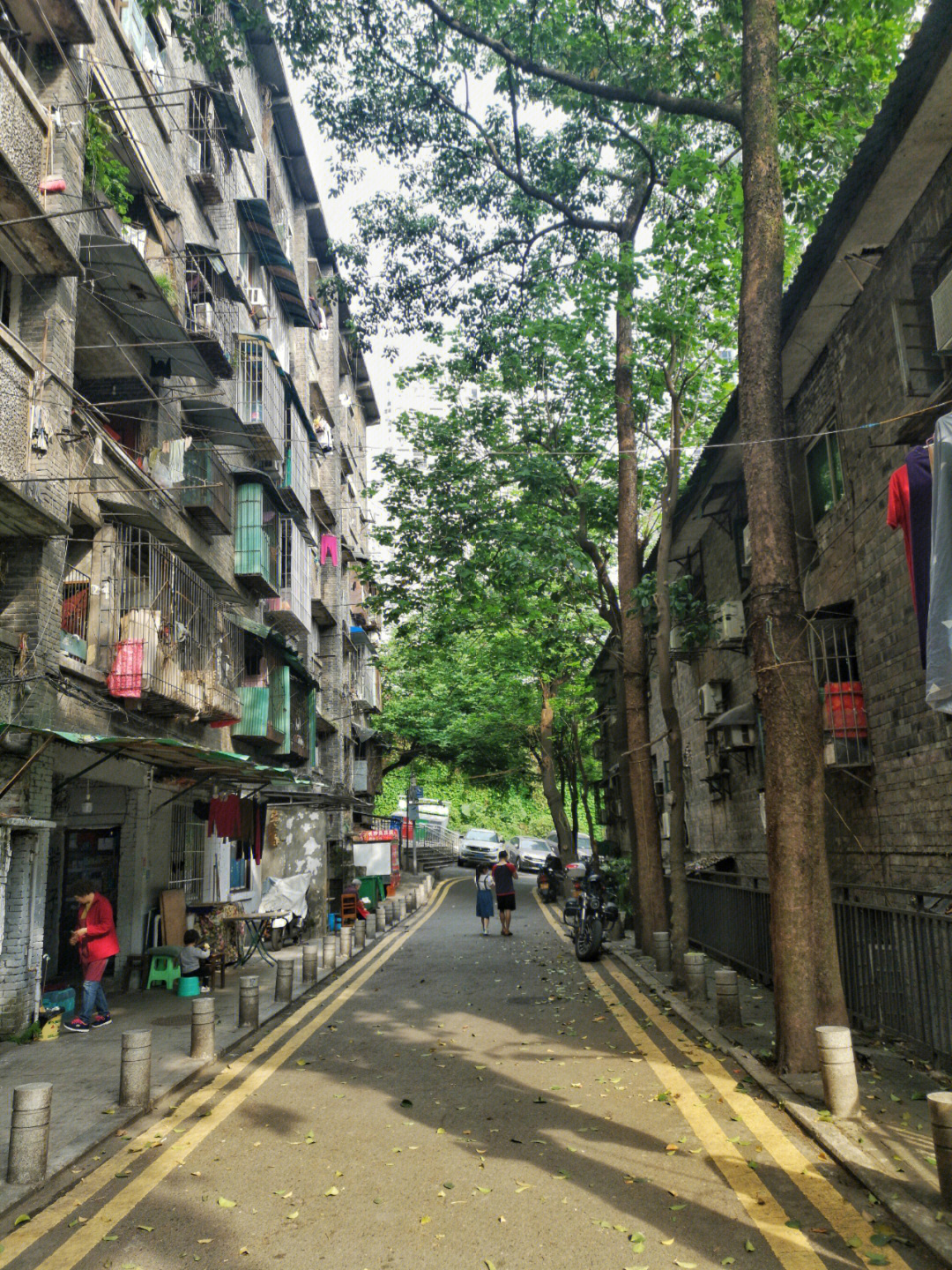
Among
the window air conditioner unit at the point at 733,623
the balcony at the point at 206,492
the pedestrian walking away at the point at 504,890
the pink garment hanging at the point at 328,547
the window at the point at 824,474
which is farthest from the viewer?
the pink garment hanging at the point at 328,547

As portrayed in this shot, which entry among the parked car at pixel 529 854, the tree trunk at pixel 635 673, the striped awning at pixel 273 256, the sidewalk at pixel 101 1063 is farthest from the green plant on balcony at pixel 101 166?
the parked car at pixel 529 854

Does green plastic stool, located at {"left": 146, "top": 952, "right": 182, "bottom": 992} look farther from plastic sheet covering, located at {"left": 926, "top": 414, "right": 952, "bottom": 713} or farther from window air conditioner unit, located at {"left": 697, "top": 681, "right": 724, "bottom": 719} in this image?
plastic sheet covering, located at {"left": 926, "top": 414, "right": 952, "bottom": 713}

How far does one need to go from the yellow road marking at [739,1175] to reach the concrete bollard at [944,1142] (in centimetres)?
72

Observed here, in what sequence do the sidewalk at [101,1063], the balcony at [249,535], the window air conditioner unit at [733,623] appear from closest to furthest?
the sidewalk at [101,1063], the window air conditioner unit at [733,623], the balcony at [249,535]

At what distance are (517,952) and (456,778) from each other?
36044 mm

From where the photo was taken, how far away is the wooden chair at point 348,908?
931 inches

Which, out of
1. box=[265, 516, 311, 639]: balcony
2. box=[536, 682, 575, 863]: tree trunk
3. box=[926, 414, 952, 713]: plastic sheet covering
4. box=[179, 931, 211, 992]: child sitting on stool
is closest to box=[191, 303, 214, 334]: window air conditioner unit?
box=[265, 516, 311, 639]: balcony

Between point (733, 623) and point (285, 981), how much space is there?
27.1ft

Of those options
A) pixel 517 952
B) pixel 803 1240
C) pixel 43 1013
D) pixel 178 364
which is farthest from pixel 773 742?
pixel 178 364

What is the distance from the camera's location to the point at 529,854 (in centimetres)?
4488

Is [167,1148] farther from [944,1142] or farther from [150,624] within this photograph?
[150,624]

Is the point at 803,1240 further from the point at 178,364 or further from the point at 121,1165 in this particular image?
the point at 178,364

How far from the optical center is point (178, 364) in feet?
51.4

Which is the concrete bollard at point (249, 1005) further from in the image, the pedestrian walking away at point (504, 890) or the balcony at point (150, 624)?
the pedestrian walking away at point (504, 890)
